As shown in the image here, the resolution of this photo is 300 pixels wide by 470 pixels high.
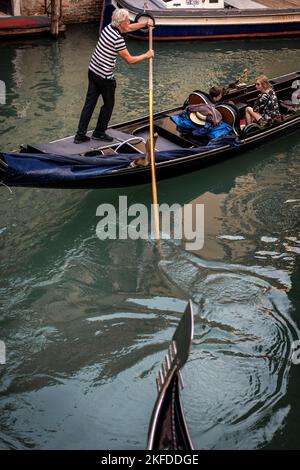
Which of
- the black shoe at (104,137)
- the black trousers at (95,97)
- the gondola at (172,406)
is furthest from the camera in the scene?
the black shoe at (104,137)

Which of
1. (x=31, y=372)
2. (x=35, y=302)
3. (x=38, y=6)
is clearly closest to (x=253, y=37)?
(x=38, y=6)

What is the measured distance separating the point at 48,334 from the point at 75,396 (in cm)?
49

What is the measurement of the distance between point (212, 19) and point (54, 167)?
518 centimetres

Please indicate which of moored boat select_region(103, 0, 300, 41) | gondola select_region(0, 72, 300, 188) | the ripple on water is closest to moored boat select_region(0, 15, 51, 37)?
moored boat select_region(103, 0, 300, 41)

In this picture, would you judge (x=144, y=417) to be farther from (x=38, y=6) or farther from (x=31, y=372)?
(x=38, y=6)

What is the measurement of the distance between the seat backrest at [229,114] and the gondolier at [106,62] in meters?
0.78

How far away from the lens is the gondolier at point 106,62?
4.36 m

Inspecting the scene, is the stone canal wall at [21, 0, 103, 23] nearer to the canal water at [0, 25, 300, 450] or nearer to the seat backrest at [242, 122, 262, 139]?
the canal water at [0, 25, 300, 450]

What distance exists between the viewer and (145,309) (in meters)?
3.64

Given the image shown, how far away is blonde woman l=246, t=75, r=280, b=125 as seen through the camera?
5242 mm

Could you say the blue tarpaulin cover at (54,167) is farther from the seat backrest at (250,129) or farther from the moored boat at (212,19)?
the moored boat at (212,19)

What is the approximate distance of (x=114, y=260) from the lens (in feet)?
13.6

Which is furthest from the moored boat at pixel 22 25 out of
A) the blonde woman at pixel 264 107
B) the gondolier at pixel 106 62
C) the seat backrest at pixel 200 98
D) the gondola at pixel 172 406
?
the gondola at pixel 172 406
